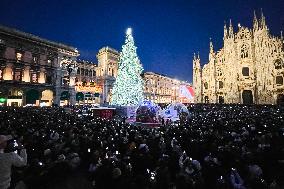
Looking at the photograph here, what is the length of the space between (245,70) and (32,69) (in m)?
43.5

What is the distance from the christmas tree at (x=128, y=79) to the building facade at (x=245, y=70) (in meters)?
25.2

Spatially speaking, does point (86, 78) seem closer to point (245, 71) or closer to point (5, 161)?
point (245, 71)

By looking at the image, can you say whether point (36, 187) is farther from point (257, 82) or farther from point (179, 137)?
point (257, 82)

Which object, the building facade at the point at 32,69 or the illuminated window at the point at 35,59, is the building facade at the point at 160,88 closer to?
the building facade at the point at 32,69

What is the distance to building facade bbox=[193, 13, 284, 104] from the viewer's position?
A: 42.9 metres

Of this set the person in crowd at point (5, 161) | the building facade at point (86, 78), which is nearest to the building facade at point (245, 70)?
the building facade at point (86, 78)

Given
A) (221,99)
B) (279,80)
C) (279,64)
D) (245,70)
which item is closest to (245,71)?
(245,70)

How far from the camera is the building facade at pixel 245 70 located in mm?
42875

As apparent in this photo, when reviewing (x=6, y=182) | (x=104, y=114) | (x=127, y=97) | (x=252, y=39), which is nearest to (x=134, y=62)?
(x=127, y=97)

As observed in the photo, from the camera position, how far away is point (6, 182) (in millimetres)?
4031

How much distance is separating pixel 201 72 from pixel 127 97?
28.4 meters

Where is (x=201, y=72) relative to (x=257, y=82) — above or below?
above

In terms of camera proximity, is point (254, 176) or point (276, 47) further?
point (276, 47)

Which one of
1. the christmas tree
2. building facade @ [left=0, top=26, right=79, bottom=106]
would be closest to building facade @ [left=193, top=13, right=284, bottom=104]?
the christmas tree
